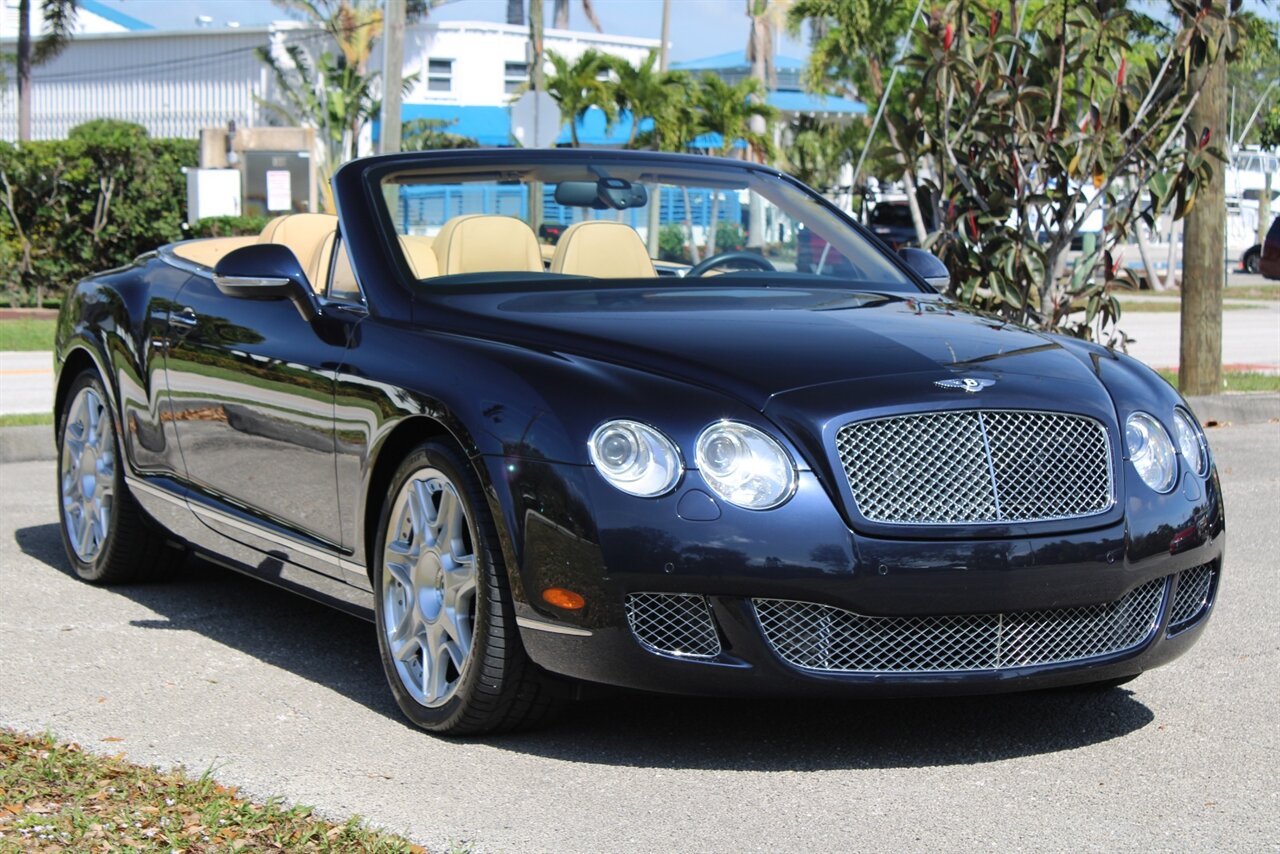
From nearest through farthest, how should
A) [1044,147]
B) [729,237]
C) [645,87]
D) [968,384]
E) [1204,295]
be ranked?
[968,384]
[729,237]
[1044,147]
[1204,295]
[645,87]

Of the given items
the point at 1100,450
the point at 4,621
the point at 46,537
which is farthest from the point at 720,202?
the point at 46,537

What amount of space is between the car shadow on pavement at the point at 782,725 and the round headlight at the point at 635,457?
0.63 m

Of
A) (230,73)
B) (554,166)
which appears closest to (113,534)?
(554,166)

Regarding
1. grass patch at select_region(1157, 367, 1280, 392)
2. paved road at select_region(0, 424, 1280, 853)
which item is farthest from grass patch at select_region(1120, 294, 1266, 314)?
paved road at select_region(0, 424, 1280, 853)

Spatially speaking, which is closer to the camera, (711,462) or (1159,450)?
(711,462)

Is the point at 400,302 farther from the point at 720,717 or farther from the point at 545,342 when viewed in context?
the point at 720,717

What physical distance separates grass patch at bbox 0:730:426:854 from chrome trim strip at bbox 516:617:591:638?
640 mm

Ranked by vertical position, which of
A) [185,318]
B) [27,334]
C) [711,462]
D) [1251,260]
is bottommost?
[1251,260]

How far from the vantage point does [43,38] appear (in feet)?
167

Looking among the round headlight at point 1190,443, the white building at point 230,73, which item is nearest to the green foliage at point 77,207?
the round headlight at point 1190,443

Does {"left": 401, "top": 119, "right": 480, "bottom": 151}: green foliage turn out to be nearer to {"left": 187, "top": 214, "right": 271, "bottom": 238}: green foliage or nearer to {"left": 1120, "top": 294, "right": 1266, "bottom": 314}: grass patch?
{"left": 1120, "top": 294, "right": 1266, "bottom": 314}: grass patch

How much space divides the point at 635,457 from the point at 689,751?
0.83m

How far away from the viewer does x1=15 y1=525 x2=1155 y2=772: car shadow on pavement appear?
455 cm

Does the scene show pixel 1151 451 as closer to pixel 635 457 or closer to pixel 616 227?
pixel 635 457
